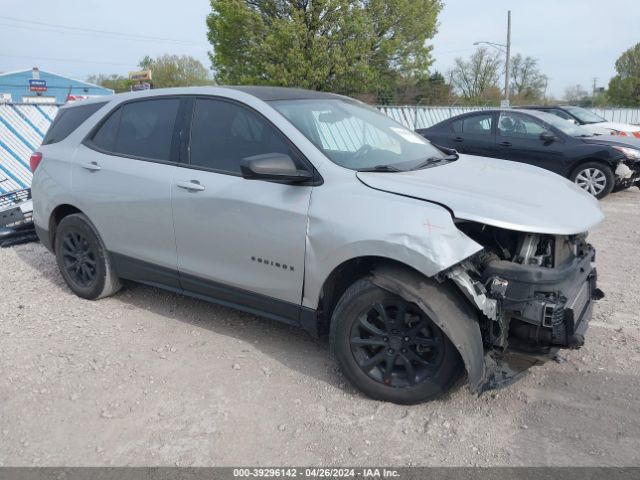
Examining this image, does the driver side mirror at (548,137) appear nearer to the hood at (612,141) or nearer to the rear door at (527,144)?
the rear door at (527,144)

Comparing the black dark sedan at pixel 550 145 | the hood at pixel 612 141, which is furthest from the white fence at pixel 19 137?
the hood at pixel 612 141

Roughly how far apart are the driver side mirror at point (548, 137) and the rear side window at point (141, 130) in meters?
7.23

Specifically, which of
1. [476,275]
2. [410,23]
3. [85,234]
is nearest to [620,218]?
[476,275]

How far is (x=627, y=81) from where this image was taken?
49.9 metres

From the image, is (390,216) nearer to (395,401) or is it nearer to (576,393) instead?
(395,401)

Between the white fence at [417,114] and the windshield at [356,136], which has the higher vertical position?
the white fence at [417,114]

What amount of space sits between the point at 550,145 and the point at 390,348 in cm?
748

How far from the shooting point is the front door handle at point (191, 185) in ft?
12.5

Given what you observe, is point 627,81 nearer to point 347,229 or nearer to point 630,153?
point 630,153

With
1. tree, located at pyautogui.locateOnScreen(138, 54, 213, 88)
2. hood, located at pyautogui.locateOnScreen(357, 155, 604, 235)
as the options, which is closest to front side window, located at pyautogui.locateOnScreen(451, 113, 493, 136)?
hood, located at pyautogui.locateOnScreen(357, 155, 604, 235)

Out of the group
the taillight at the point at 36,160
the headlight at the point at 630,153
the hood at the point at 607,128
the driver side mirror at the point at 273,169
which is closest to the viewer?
the driver side mirror at the point at 273,169

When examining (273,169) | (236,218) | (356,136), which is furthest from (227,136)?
(356,136)

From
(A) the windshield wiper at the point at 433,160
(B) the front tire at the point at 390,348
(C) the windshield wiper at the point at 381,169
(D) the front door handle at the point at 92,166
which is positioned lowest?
(B) the front tire at the point at 390,348

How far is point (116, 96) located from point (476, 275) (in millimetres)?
3436
